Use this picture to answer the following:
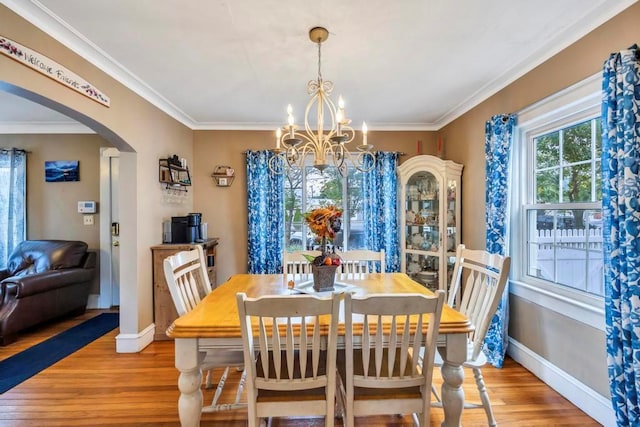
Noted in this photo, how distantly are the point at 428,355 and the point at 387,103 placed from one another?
280 cm

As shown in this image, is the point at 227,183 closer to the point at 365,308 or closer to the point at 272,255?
the point at 272,255

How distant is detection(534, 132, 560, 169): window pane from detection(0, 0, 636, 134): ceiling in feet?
1.88

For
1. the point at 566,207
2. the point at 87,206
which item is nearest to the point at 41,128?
the point at 87,206

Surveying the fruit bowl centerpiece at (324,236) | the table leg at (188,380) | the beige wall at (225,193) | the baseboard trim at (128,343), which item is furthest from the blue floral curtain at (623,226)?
the baseboard trim at (128,343)

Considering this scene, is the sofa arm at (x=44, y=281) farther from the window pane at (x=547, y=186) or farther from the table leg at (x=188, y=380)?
the window pane at (x=547, y=186)

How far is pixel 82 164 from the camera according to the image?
4.29 m

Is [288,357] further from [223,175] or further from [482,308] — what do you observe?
[223,175]

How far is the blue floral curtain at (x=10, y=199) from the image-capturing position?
4.11 m

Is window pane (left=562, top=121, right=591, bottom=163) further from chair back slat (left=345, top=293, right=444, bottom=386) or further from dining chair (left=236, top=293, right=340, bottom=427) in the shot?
dining chair (left=236, top=293, right=340, bottom=427)

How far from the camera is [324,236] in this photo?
198 cm

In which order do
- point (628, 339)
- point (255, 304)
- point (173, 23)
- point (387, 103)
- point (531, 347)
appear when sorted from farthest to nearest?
1. point (387, 103)
2. point (531, 347)
3. point (173, 23)
4. point (628, 339)
5. point (255, 304)

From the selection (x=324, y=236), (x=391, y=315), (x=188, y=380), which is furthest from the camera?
(x=324, y=236)

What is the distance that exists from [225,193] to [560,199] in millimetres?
3620

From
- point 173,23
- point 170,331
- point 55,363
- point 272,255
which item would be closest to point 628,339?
point 170,331
